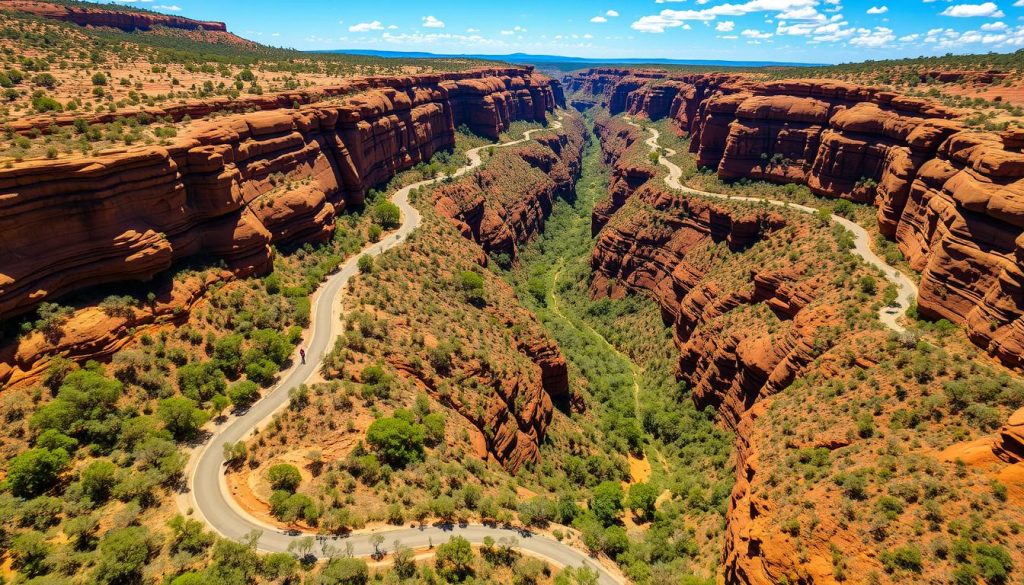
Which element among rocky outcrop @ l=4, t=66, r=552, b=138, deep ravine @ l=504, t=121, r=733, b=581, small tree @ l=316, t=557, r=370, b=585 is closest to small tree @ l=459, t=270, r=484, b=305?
deep ravine @ l=504, t=121, r=733, b=581

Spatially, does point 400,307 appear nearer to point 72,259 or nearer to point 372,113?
point 72,259

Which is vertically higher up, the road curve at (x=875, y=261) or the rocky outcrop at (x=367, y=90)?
the rocky outcrop at (x=367, y=90)

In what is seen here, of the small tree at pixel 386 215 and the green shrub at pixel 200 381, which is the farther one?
the small tree at pixel 386 215

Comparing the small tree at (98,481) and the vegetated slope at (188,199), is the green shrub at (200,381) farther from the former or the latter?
the small tree at (98,481)

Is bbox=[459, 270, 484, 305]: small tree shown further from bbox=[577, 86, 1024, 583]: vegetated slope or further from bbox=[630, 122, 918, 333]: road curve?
bbox=[630, 122, 918, 333]: road curve

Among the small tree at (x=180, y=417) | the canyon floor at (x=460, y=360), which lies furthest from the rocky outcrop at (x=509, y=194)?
the small tree at (x=180, y=417)

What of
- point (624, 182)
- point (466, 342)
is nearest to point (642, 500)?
point (466, 342)

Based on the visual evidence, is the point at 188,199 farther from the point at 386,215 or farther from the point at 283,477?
the point at 386,215

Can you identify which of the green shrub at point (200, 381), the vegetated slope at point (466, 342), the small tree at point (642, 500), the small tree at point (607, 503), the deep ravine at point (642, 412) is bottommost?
the deep ravine at point (642, 412)

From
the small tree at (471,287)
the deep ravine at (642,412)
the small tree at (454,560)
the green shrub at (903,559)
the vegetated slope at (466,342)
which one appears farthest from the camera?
the small tree at (471,287)
